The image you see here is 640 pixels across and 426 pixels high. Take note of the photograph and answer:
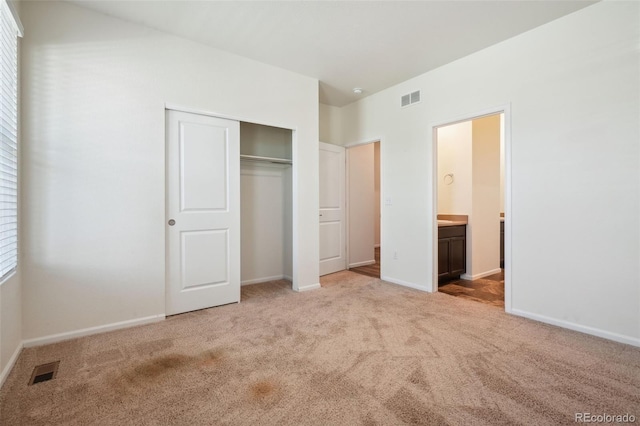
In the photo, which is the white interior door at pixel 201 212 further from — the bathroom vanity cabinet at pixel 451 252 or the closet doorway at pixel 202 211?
the bathroom vanity cabinet at pixel 451 252

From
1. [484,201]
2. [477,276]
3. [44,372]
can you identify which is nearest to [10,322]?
[44,372]

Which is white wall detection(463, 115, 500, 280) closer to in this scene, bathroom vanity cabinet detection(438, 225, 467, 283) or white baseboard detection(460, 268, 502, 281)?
white baseboard detection(460, 268, 502, 281)

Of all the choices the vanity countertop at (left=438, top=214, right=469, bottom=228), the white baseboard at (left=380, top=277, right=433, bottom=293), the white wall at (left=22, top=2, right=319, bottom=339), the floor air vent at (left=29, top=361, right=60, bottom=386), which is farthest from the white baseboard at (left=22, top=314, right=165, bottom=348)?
the vanity countertop at (left=438, top=214, right=469, bottom=228)

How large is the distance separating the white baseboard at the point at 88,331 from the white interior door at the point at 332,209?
99.2 inches

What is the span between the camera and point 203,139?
317 centimetres

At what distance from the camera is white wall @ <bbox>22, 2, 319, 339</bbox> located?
237cm

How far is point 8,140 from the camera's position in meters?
2.09

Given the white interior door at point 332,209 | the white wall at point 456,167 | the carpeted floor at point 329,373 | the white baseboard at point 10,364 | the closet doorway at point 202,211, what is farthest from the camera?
the white interior door at point 332,209

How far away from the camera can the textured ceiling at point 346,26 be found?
8.26 ft

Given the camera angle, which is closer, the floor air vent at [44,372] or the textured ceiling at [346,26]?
the floor air vent at [44,372]

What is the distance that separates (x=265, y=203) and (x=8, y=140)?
2670 millimetres

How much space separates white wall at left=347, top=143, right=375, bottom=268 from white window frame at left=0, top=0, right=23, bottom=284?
4.00 meters

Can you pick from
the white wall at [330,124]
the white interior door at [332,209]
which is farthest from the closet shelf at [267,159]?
the white wall at [330,124]

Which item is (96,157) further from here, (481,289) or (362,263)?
(481,289)
